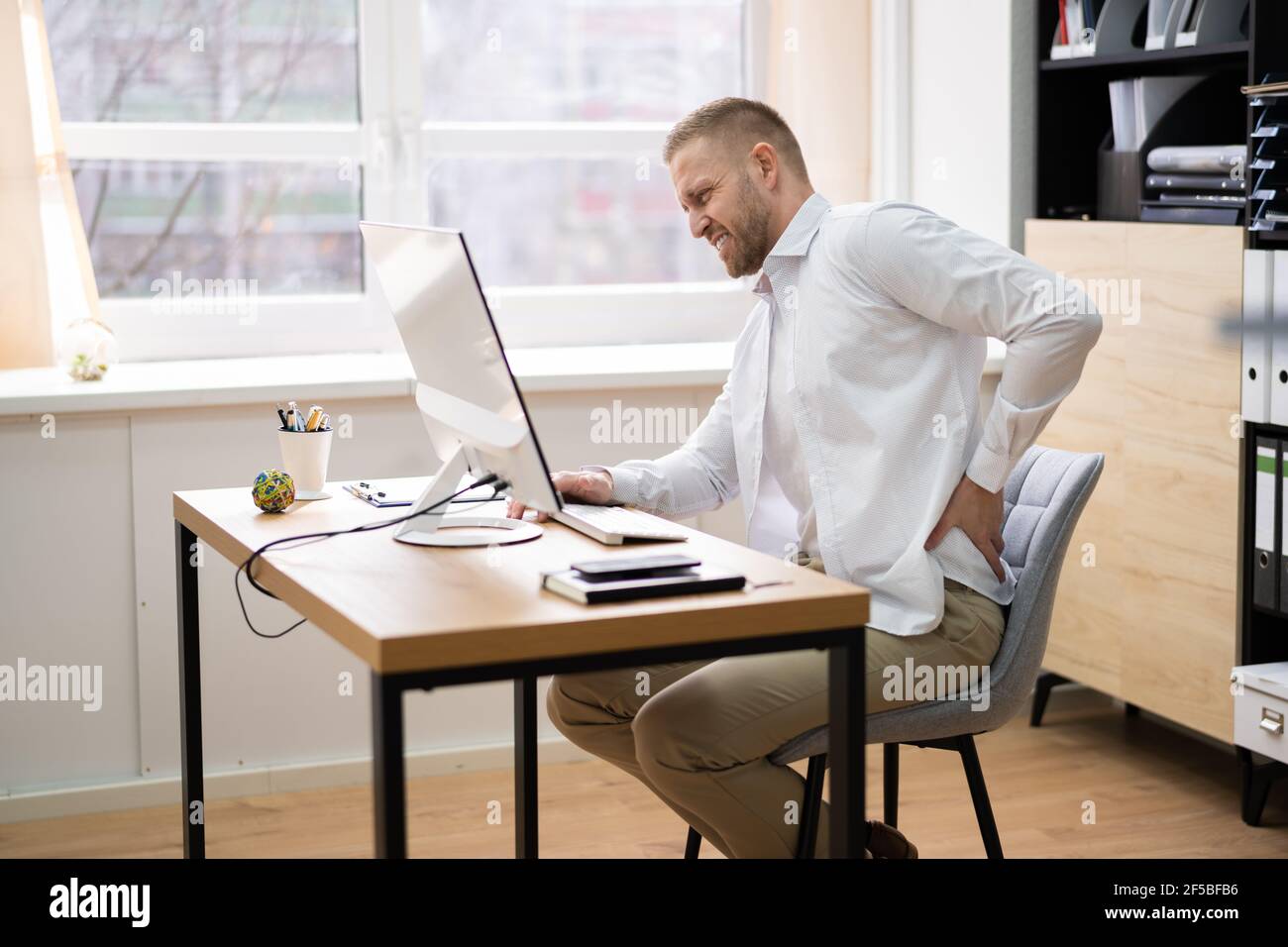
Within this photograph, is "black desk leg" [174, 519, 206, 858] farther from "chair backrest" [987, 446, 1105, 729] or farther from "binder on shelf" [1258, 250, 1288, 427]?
"binder on shelf" [1258, 250, 1288, 427]

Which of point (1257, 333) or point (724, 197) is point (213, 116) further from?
point (1257, 333)

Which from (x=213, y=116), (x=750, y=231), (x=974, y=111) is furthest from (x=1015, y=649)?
(x=213, y=116)

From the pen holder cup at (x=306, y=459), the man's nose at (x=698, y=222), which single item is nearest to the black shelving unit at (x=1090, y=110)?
the man's nose at (x=698, y=222)

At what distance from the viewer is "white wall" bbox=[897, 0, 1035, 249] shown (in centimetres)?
346

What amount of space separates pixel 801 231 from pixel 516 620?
919mm

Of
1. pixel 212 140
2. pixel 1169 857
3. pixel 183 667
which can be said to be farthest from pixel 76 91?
pixel 1169 857

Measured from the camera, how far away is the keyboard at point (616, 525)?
2033 mm

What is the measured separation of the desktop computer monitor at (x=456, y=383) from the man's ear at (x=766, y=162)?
529 millimetres

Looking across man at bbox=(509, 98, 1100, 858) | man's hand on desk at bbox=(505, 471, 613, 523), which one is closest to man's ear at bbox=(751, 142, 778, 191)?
man at bbox=(509, 98, 1100, 858)

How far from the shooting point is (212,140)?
3.46 meters

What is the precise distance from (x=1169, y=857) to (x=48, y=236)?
2.43m

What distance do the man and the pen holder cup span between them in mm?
338

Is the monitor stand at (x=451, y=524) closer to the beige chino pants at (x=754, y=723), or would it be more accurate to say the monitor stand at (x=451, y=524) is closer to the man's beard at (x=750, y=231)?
the beige chino pants at (x=754, y=723)
